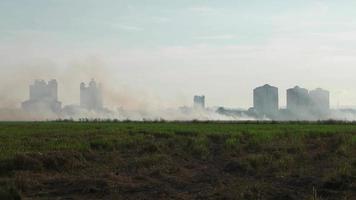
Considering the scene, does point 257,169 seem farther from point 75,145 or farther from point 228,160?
point 75,145

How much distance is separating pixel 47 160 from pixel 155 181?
5.11 metres

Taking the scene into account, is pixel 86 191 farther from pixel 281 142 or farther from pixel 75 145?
pixel 281 142

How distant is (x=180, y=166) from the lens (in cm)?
2314

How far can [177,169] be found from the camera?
21891 mm

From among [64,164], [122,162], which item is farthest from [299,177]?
[64,164]

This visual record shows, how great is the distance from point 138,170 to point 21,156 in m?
4.68

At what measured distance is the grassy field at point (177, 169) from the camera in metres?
17.5

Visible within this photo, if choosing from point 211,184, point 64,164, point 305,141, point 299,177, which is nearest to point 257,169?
point 299,177

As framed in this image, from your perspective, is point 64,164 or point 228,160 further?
point 228,160

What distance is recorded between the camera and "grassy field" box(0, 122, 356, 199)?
1747 cm

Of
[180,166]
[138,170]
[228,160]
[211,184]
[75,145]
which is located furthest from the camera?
[75,145]

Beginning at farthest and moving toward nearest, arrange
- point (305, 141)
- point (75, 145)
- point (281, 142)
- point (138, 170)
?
point (305, 141) → point (281, 142) → point (75, 145) → point (138, 170)

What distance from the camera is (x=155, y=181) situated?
64.1ft

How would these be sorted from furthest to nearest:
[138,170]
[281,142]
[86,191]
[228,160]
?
[281,142] < [228,160] < [138,170] < [86,191]
